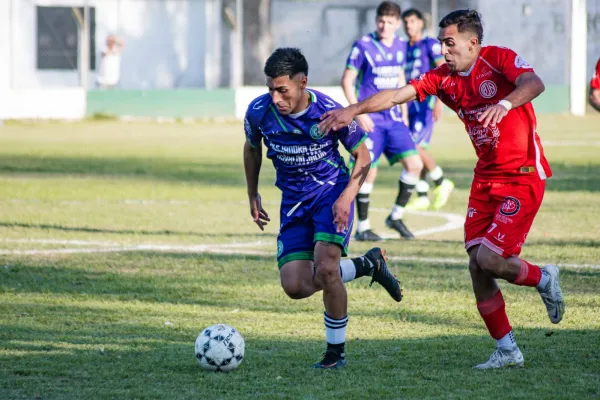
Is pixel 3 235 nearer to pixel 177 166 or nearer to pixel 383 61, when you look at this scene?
pixel 383 61

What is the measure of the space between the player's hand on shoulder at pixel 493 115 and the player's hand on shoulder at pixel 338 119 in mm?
729

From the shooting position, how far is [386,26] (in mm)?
11234

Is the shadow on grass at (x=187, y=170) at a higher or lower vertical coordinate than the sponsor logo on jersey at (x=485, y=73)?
lower

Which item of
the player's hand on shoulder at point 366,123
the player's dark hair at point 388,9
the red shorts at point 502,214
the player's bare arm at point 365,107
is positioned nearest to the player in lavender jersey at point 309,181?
the player's bare arm at point 365,107

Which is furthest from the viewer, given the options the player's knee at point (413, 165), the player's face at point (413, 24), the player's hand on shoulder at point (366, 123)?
the player's face at point (413, 24)

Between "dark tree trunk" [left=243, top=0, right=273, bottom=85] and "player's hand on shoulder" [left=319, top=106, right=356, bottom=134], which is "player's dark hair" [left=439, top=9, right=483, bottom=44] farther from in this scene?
"dark tree trunk" [left=243, top=0, right=273, bottom=85]

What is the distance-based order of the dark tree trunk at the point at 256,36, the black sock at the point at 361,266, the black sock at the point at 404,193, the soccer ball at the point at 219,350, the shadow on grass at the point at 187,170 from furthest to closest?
the dark tree trunk at the point at 256,36, the shadow on grass at the point at 187,170, the black sock at the point at 404,193, the black sock at the point at 361,266, the soccer ball at the point at 219,350

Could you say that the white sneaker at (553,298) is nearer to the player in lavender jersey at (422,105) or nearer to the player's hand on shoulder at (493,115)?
the player's hand on shoulder at (493,115)

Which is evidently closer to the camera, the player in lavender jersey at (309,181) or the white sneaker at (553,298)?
the player in lavender jersey at (309,181)

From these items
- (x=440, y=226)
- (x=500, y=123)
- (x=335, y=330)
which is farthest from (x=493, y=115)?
Result: (x=440, y=226)

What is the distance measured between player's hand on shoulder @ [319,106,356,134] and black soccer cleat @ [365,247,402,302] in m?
1.21

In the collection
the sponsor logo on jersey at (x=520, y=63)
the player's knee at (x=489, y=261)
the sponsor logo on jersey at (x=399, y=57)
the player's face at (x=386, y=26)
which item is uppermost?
the player's face at (x=386, y=26)

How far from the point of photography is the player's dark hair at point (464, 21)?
5.89 metres

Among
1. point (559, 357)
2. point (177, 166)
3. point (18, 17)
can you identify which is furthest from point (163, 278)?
point (18, 17)
